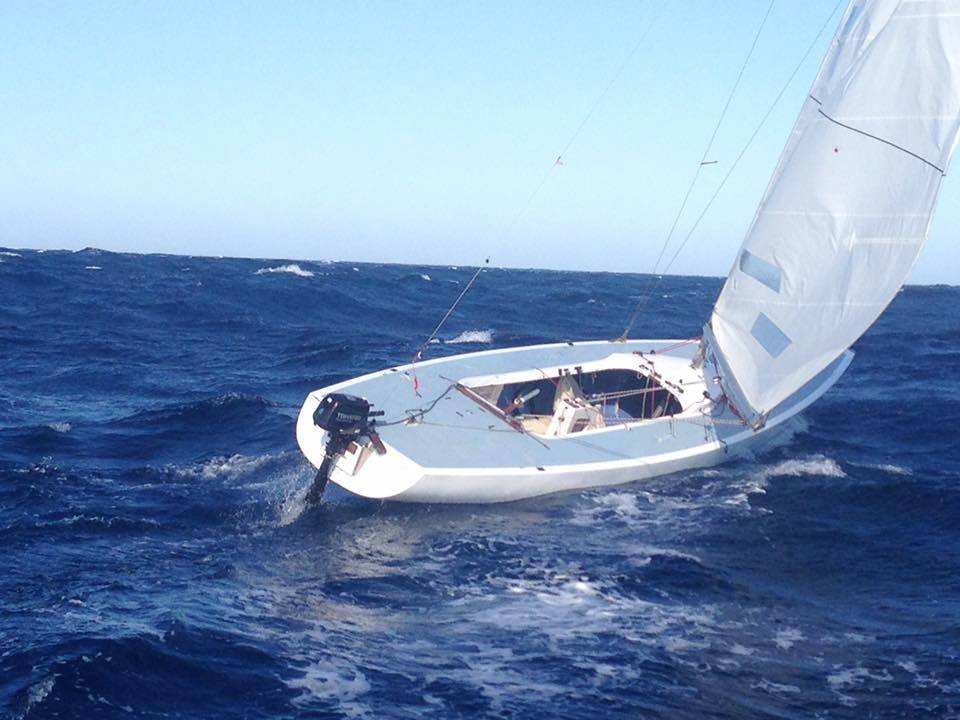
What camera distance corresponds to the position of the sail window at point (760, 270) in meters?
14.5

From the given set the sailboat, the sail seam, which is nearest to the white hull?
the sailboat

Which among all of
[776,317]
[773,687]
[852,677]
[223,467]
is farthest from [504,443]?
[852,677]

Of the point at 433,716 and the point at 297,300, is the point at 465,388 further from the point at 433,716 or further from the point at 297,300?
the point at 297,300

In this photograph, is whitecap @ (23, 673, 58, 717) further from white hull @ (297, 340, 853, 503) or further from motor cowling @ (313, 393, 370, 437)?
motor cowling @ (313, 393, 370, 437)

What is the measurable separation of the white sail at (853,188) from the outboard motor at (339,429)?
20.4 ft

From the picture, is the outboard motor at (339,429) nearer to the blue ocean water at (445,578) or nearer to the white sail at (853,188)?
the blue ocean water at (445,578)

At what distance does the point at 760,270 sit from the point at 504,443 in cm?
482

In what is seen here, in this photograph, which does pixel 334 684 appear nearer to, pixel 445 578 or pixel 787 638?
pixel 445 578

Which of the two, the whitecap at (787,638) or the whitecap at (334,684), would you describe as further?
the whitecap at (787,638)

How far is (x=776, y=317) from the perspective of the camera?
14.5m

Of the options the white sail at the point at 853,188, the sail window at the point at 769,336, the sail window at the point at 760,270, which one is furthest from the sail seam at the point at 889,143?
the sail window at the point at 769,336

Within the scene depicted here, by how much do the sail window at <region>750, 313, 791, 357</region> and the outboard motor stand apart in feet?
20.2

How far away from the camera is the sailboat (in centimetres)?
1278

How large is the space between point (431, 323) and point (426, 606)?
23.5 meters
